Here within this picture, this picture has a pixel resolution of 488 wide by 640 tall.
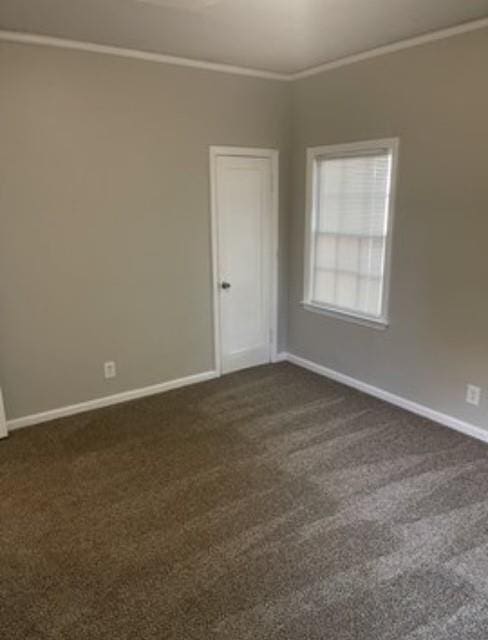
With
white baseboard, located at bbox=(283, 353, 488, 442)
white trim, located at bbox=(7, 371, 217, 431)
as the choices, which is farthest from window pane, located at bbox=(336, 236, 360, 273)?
white trim, located at bbox=(7, 371, 217, 431)

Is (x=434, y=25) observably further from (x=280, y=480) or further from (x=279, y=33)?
(x=280, y=480)

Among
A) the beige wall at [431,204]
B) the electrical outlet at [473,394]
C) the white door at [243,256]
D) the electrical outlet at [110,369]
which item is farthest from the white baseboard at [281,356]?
the electrical outlet at [473,394]

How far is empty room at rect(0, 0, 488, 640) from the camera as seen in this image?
6.98 ft

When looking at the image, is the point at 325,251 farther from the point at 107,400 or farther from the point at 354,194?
the point at 107,400

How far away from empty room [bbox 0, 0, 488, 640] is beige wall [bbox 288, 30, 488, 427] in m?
0.02

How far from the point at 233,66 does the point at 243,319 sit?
2137 millimetres

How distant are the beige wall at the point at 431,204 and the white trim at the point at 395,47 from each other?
38mm

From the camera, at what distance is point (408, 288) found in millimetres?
3555

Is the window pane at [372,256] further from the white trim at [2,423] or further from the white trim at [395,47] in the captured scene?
the white trim at [2,423]

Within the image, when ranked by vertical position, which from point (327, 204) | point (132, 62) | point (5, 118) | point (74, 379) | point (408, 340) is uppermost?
point (132, 62)

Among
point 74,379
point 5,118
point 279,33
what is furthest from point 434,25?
point 74,379

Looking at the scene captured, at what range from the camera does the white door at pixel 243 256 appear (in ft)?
13.5

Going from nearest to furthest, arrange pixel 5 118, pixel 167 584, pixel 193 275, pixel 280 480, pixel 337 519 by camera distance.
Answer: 1. pixel 167 584
2. pixel 337 519
3. pixel 280 480
4. pixel 5 118
5. pixel 193 275

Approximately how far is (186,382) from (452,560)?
2588 mm
